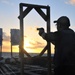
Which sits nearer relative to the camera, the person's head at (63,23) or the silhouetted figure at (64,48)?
the silhouetted figure at (64,48)

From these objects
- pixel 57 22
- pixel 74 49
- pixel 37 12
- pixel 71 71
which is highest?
pixel 37 12

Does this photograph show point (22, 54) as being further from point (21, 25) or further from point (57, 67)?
point (57, 67)

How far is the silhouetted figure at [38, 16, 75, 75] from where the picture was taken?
6.00 m

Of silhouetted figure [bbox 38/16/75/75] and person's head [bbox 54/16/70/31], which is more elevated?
person's head [bbox 54/16/70/31]

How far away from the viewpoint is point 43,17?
32.1 feet

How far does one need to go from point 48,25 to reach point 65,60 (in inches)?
152

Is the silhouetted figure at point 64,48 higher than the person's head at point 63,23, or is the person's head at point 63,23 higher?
the person's head at point 63,23

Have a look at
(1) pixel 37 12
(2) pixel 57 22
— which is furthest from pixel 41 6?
(2) pixel 57 22

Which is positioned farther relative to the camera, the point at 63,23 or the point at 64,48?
the point at 63,23

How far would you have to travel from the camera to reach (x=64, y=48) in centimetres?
609

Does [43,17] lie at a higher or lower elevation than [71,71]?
higher

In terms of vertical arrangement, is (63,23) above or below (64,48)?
above

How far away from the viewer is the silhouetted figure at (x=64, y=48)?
6004mm

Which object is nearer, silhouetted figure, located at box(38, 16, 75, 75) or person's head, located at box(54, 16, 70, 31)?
silhouetted figure, located at box(38, 16, 75, 75)
